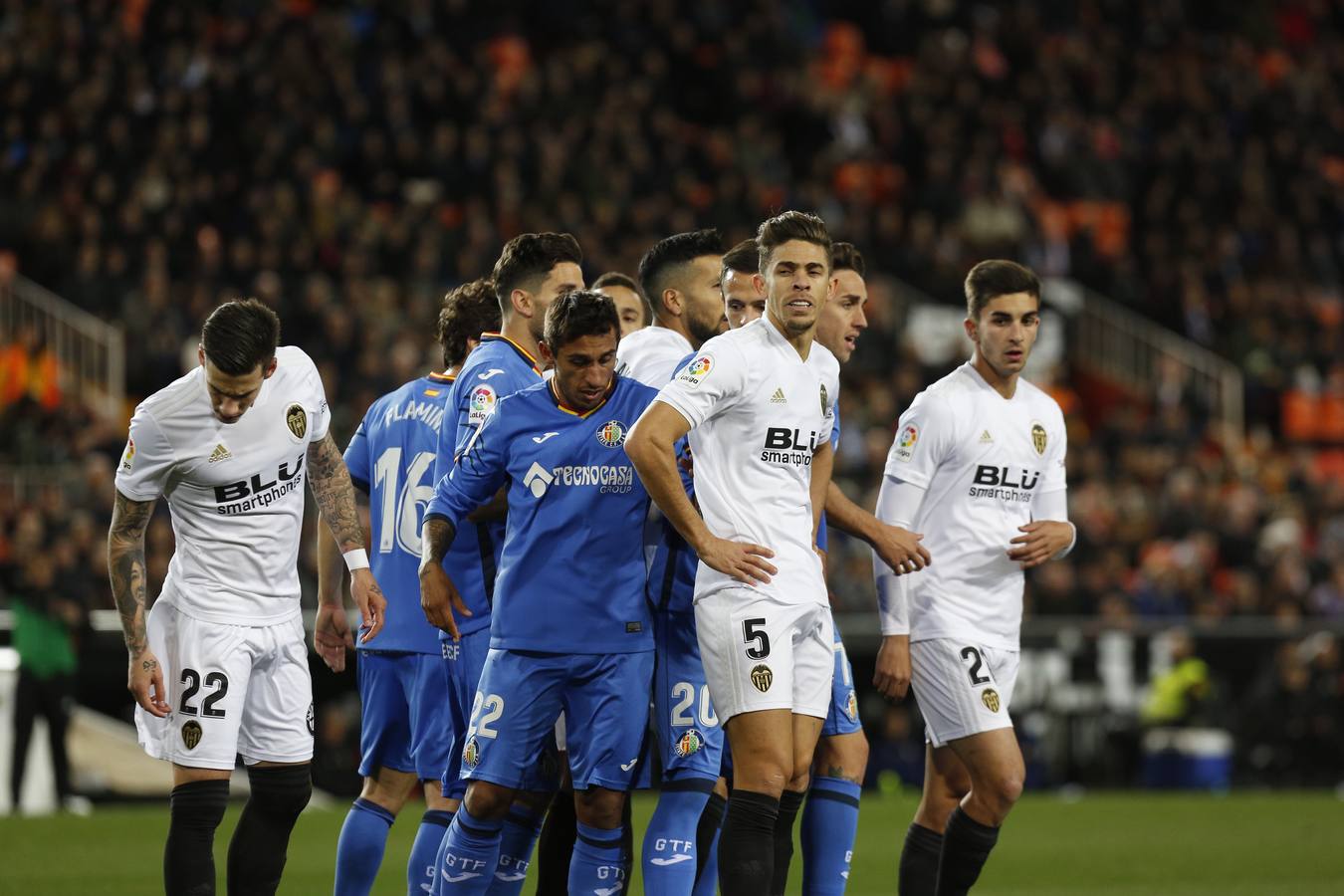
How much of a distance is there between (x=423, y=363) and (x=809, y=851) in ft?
38.9

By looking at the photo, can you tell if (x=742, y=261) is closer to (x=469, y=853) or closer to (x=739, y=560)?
(x=739, y=560)

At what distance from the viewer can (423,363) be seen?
1883 cm

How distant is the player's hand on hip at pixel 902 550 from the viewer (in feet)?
25.2

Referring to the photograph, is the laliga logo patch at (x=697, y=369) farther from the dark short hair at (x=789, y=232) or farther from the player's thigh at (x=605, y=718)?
the player's thigh at (x=605, y=718)

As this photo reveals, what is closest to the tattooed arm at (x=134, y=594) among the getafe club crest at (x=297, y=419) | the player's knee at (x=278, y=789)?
the player's knee at (x=278, y=789)

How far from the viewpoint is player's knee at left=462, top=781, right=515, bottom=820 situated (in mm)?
6812

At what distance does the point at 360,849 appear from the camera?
305 inches

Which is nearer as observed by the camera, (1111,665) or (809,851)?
(809,851)

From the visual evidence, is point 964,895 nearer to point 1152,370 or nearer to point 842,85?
point 1152,370

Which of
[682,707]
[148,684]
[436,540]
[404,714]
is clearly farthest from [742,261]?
[148,684]

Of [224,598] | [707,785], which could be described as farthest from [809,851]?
[224,598]

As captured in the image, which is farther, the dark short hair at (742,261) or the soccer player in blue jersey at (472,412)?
the dark short hair at (742,261)

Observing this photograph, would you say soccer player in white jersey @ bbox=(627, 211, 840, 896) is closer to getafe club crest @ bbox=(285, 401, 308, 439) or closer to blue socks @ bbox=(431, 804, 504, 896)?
blue socks @ bbox=(431, 804, 504, 896)

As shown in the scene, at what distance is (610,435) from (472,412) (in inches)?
23.5
